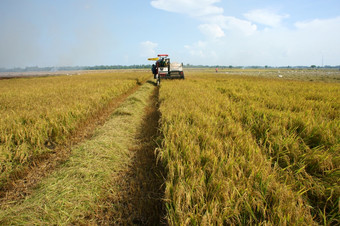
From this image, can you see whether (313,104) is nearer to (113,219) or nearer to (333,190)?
(333,190)

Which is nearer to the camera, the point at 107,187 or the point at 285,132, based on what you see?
the point at 107,187

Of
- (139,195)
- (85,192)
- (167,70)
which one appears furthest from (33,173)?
(167,70)

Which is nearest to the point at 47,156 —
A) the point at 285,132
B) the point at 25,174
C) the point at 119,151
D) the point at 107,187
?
the point at 25,174

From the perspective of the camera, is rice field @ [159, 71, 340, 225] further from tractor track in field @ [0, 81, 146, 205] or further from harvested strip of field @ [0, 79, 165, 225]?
tractor track in field @ [0, 81, 146, 205]

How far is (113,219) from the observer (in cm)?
171

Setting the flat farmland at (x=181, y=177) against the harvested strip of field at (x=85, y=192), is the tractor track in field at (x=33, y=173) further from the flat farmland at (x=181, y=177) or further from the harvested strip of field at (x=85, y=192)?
the harvested strip of field at (x=85, y=192)

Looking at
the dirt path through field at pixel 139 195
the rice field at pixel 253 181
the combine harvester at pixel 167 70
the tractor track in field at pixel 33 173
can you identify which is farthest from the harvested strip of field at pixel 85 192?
the combine harvester at pixel 167 70

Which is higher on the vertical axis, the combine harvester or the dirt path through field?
the combine harvester

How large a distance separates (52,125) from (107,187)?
2.48 meters

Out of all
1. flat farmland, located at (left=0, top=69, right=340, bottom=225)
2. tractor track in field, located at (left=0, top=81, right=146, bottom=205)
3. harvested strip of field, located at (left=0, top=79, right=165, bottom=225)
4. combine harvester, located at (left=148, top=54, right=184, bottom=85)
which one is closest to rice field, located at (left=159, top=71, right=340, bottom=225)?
flat farmland, located at (left=0, top=69, right=340, bottom=225)

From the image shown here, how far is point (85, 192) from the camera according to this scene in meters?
1.96

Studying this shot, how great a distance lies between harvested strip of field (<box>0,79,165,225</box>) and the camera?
→ 1.65m

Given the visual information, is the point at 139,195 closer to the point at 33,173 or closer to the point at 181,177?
the point at 181,177

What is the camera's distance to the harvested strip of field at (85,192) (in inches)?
65.1
